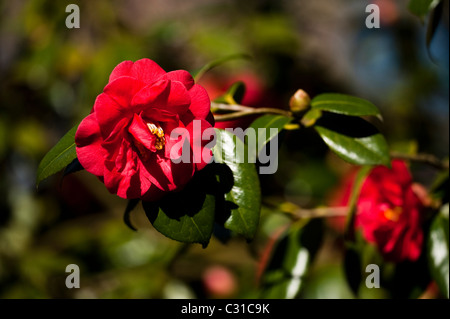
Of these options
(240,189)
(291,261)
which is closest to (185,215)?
(240,189)

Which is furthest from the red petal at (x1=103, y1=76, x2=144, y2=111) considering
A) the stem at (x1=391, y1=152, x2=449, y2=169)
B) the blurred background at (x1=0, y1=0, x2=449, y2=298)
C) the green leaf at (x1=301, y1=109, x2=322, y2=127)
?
the blurred background at (x1=0, y1=0, x2=449, y2=298)

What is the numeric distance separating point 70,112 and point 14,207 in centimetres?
44

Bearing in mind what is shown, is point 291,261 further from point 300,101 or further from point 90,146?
point 90,146

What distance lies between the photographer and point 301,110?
63 centimetres

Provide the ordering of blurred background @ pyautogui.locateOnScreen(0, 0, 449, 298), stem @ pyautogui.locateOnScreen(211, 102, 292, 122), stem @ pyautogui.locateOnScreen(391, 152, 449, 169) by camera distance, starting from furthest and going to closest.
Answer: blurred background @ pyautogui.locateOnScreen(0, 0, 449, 298), stem @ pyautogui.locateOnScreen(391, 152, 449, 169), stem @ pyautogui.locateOnScreen(211, 102, 292, 122)

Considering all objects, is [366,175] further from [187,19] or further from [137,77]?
[187,19]

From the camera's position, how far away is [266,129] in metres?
0.60

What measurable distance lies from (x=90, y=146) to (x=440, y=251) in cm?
54

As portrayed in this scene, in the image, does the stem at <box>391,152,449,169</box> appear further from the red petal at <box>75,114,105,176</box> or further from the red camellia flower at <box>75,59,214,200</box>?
the red petal at <box>75,114,105,176</box>

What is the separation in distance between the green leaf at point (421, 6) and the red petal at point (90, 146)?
19.1 inches

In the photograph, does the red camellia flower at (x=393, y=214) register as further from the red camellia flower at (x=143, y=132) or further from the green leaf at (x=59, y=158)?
the green leaf at (x=59, y=158)

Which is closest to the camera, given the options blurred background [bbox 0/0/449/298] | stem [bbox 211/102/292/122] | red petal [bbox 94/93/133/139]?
red petal [bbox 94/93/133/139]

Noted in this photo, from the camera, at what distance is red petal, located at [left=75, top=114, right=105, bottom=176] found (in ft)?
1.68
